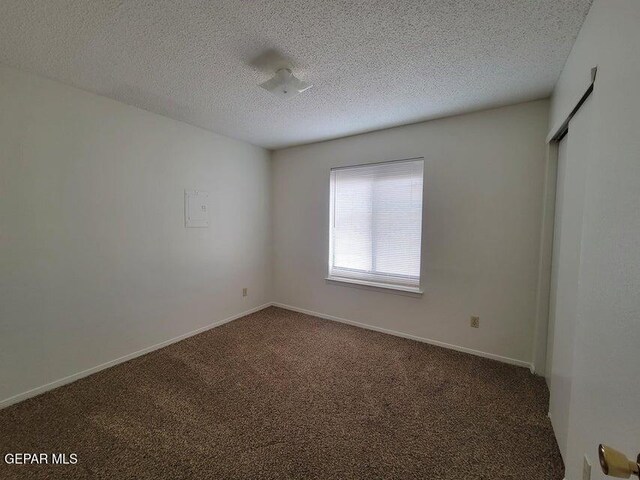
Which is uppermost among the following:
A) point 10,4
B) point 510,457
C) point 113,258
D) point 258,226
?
point 10,4

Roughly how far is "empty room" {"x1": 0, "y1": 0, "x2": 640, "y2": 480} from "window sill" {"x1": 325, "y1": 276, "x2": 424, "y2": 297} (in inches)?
1.5

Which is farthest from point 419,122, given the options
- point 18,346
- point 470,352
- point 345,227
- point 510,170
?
point 18,346

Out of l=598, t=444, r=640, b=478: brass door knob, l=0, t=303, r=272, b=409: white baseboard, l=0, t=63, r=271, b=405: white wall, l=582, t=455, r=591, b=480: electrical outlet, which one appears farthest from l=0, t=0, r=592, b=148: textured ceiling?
l=0, t=303, r=272, b=409: white baseboard

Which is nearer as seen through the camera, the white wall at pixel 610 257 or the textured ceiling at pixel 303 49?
the white wall at pixel 610 257

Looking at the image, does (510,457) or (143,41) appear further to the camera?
(143,41)

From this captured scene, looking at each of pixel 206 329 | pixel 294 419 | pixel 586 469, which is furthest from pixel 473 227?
pixel 206 329

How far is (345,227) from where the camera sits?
11.3 feet

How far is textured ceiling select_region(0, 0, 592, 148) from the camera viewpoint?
1344 millimetres

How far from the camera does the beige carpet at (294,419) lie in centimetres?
141

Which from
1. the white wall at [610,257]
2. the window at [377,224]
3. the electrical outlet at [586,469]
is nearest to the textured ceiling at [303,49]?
the white wall at [610,257]

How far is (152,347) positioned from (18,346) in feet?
3.18

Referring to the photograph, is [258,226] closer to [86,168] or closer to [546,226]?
[86,168]

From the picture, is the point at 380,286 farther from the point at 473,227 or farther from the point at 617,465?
the point at 617,465

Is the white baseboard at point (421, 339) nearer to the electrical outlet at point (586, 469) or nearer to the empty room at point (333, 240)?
the empty room at point (333, 240)
